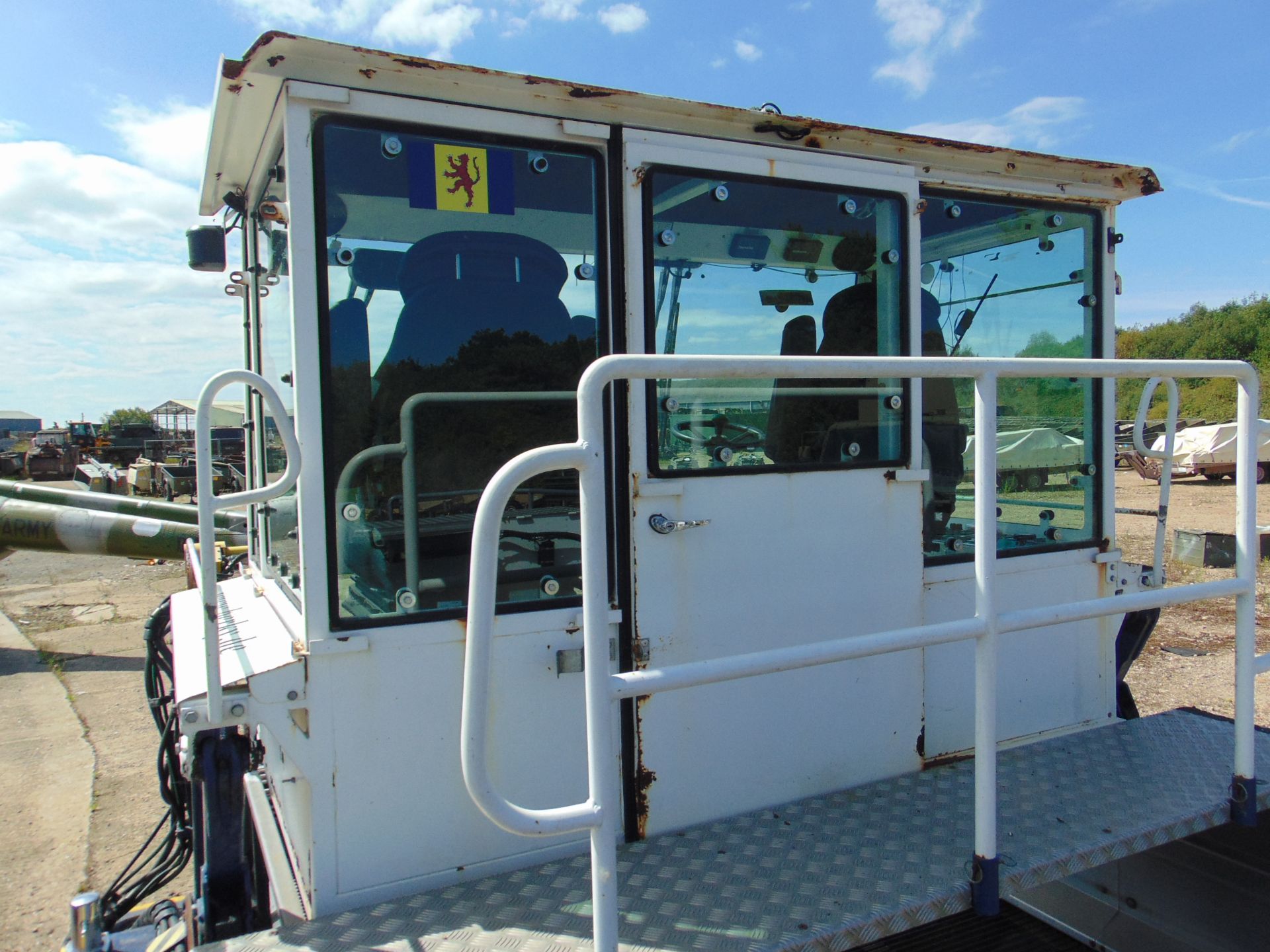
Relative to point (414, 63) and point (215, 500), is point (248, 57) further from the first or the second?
point (215, 500)

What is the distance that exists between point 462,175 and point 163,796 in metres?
2.11

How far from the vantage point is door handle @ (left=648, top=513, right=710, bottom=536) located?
2275 millimetres

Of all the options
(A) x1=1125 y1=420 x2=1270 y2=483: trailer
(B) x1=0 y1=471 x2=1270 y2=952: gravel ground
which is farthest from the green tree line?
(B) x1=0 y1=471 x2=1270 y2=952: gravel ground

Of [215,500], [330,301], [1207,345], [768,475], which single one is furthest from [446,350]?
[1207,345]

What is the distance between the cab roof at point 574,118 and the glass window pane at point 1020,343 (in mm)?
136

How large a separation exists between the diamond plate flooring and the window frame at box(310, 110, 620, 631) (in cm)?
64

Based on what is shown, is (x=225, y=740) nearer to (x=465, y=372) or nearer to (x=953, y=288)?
(x=465, y=372)

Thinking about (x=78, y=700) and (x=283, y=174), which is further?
(x=78, y=700)

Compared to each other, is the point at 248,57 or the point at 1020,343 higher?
the point at 248,57

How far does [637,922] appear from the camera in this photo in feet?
6.20

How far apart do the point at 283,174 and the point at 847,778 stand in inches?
86.7

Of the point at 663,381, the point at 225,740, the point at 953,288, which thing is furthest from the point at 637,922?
the point at 953,288

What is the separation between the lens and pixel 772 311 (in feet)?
8.50

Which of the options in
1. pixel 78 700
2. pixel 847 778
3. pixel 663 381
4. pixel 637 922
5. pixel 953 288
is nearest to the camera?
pixel 637 922
